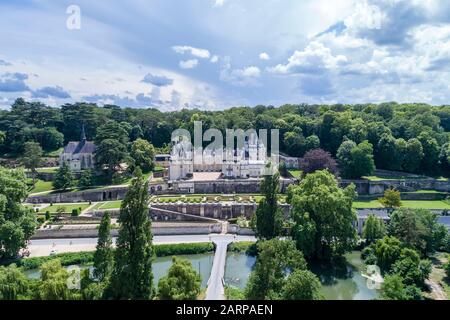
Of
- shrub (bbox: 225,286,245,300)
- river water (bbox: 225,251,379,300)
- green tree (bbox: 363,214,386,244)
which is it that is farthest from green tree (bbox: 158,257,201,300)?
green tree (bbox: 363,214,386,244)

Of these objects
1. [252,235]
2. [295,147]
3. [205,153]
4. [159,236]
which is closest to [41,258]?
[159,236]

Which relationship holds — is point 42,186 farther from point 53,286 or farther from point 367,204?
point 367,204

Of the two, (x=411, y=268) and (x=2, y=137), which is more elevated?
(x=2, y=137)

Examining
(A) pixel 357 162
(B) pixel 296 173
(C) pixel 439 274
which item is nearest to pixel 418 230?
(C) pixel 439 274

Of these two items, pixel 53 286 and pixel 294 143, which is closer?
pixel 53 286

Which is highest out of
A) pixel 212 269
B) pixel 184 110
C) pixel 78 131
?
pixel 184 110

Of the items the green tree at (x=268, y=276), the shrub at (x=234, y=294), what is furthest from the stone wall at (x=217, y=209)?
the green tree at (x=268, y=276)

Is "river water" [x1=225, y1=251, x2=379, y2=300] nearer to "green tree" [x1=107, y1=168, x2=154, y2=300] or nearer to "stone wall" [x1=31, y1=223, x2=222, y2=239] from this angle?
"stone wall" [x1=31, y1=223, x2=222, y2=239]
